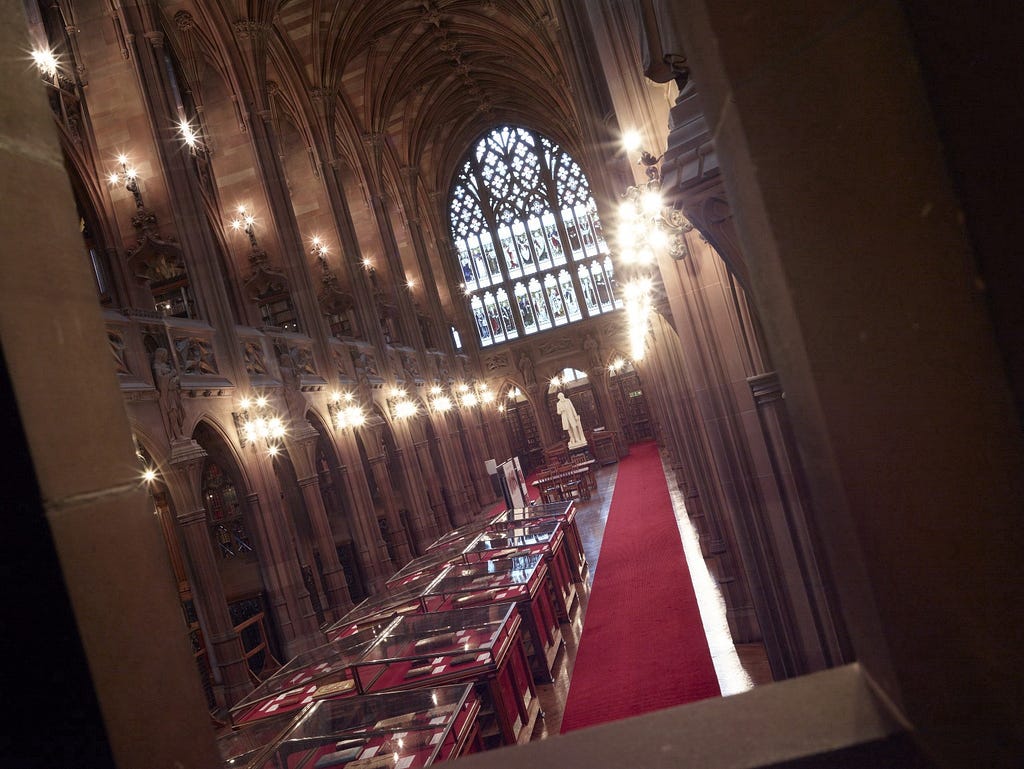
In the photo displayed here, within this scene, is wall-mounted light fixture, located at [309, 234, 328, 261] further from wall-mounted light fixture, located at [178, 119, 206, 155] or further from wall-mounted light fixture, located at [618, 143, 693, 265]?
wall-mounted light fixture, located at [618, 143, 693, 265]

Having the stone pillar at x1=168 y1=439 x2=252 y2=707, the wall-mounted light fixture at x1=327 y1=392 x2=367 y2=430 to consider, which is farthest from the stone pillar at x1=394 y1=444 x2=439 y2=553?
the stone pillar at x1=168 y1=439 x2=252 y2=707

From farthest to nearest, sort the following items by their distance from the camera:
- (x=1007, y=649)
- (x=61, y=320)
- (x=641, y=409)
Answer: (x=641, y=409), (x=61, y=320), (x=1007, y=649)

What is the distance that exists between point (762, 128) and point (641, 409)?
1163 inches

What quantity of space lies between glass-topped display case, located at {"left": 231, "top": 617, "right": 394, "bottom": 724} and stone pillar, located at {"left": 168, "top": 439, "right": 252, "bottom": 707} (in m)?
2.77

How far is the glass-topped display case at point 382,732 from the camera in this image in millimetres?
3928

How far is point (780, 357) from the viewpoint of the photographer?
1.20 meters

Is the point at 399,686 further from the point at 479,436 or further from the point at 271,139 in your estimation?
the point at 479,436

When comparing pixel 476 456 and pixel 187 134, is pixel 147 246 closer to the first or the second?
pixel 187 134

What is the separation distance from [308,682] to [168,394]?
474 centimetres

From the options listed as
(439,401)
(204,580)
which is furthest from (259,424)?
(439,401)

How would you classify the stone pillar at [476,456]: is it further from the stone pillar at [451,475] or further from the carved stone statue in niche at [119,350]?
the carved stone statue in niche at [119,350]

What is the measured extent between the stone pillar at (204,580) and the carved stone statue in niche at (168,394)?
20 centimetres

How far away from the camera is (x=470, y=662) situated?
5.32 meters

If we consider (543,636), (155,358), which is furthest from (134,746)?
(155,358)
